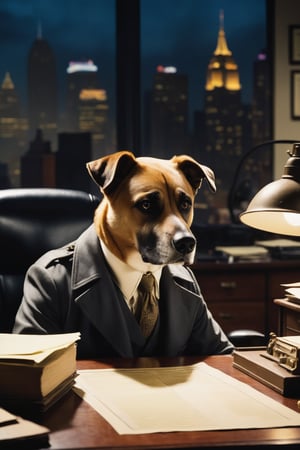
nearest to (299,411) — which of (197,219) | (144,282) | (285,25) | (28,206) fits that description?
(144,282)

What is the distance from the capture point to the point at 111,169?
1599 millimetres

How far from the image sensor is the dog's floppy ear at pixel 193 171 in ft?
5.56

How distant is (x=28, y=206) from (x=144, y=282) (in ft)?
2.05

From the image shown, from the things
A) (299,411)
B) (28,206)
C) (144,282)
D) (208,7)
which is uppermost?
(208,7)

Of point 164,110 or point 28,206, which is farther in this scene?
point 164,110

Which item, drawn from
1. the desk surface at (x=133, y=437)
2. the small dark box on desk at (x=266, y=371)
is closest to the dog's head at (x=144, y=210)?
the small dark box on desk at (x=266, y=371)

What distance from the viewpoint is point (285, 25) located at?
421 centimetres

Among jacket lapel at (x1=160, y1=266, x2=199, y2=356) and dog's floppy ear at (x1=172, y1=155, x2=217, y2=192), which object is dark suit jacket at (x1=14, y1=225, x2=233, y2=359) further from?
dog's floppy ear at (x1=172, y1=155, x2=217, y2=192)

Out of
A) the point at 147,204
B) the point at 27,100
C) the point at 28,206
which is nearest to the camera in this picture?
the point at 147,204

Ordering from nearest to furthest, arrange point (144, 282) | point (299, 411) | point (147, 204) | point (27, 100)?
1. point (299, 411)
2. point (147, 204)
3. point (144, 282)
4. point (27, 100)

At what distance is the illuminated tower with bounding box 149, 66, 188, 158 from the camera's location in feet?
14.0

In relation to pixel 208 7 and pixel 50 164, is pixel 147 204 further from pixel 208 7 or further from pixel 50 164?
pixel 208 7

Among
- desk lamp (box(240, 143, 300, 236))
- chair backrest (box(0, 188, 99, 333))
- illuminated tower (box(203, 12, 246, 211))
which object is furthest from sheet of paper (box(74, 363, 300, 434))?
illuminated tower (box(203, 12, 246, 211))

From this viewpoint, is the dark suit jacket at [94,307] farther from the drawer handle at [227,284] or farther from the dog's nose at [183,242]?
the drawer handle at [227,284]
